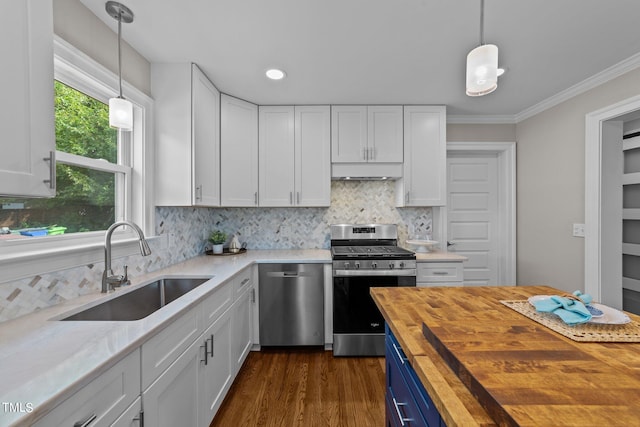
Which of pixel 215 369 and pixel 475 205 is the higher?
pixel 475 205

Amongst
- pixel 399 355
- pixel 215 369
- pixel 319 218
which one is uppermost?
pixel 319 218

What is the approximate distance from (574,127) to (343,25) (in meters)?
2.35

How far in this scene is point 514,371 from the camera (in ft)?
2.14

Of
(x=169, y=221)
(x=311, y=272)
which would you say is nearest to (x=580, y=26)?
(x=311, y=272)

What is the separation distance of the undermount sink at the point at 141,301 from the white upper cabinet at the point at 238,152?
91cm

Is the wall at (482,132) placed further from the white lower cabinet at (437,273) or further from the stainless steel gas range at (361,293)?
the stainless steel gas range at (361,293)

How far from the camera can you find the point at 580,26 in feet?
5.46

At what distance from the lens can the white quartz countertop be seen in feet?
2.10

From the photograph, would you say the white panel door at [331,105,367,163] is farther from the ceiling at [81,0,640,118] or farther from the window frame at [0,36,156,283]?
the window frame at [0,36,156,283]

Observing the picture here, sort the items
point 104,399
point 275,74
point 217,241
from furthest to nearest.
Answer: point 217,241
point 275,74
point 104,399

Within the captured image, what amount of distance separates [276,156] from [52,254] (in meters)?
1.94

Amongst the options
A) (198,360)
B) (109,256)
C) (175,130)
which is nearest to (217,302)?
(198,360)

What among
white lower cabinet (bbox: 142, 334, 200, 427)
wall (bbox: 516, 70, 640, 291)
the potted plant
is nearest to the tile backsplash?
the potted plant

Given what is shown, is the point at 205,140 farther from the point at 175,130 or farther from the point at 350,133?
the point at 350,133
